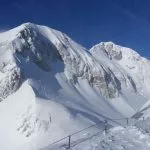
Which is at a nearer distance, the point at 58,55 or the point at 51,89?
the point at 51,89

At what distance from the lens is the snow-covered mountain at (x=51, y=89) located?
318 feet

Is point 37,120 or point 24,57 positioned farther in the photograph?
point 24,57

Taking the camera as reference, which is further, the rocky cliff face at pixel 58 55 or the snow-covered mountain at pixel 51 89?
the rocky cliff face at pixel 58 55

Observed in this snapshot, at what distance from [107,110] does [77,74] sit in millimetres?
22196

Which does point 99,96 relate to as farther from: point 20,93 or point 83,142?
point 83,142

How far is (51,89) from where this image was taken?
127750 millimetres

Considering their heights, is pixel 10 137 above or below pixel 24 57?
below

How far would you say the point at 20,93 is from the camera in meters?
116

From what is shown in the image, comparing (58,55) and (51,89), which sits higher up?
(58,55)

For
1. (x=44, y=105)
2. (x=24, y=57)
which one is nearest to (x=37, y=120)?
(x=44, y=105)

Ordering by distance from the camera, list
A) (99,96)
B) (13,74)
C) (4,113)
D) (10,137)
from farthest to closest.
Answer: (99,96), (13,74), (4,113), (10,137)

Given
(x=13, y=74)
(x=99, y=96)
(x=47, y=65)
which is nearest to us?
(x=13, y=74)

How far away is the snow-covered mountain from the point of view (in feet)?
318

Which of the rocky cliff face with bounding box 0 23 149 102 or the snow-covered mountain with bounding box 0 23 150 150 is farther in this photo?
the rocky cliff face with bounding box 0 23 149 102
